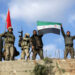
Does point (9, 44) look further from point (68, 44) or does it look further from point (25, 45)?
point (68, 44)

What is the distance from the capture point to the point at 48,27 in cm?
1166

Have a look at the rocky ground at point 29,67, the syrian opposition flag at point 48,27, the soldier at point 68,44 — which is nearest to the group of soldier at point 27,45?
the soldier at point 68,44

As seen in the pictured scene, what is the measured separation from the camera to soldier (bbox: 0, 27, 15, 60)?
1056cm

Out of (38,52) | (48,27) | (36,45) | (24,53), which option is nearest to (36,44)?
(36,45)

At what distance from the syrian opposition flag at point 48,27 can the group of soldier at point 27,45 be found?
0.35 meters

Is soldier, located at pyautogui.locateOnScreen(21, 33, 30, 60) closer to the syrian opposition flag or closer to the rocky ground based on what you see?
the syrian opposition flag

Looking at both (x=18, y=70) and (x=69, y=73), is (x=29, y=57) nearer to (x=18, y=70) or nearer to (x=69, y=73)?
(x=18, y=70)

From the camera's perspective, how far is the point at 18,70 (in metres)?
9.77

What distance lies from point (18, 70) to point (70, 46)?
10.7ft

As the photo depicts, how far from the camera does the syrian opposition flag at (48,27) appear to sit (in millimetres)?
11578

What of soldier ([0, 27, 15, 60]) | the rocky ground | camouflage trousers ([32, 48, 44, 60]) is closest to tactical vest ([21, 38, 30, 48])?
camouflage trousers ([32, 48, 44, 60])

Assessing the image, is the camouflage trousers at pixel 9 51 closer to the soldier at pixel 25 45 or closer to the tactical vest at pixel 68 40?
the soldier at pixel 25 45

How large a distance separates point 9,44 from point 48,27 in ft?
8.35

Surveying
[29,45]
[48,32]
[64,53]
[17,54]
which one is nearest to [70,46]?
[64,53]
